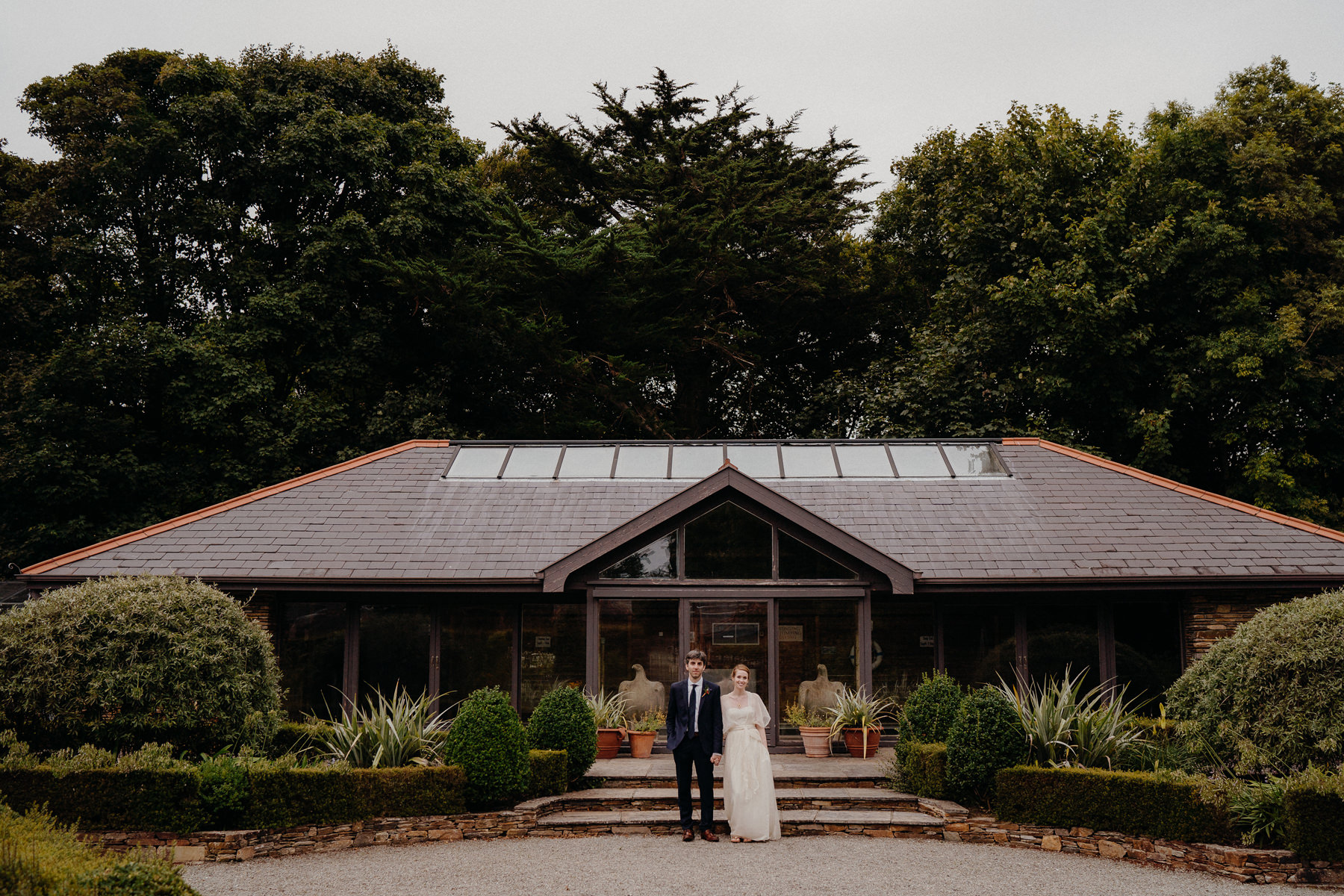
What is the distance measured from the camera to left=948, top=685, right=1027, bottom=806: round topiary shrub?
29.3ft

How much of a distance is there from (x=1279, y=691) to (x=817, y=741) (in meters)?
5.51

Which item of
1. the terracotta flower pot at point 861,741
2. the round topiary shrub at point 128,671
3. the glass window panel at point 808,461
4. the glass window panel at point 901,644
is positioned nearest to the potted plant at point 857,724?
the terracotta flower pot at point 861,741

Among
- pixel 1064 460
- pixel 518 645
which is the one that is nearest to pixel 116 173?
pixel 518 645

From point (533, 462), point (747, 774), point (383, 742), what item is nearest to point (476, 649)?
point (533, 462)

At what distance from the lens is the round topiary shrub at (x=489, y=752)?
902cm

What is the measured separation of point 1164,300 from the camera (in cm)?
2228

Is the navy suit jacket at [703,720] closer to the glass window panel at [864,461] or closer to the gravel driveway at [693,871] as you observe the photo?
the gravel driveway at [693,871]

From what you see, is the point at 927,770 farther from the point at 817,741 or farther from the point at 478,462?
the point at 478,462

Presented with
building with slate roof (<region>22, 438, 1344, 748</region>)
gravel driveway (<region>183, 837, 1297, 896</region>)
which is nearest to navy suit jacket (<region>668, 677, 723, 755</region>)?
gravel driveway (<region>183, 837, 1297, 896</region>)

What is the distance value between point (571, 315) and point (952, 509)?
12.3 metres

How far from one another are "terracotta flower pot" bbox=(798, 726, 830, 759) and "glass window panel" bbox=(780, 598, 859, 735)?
2.26 feet

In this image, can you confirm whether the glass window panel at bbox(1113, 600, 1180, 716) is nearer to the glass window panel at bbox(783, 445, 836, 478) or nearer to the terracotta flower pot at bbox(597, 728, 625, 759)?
the glass window panel at bbox(783, 445, 836, 478)

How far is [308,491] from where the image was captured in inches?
602

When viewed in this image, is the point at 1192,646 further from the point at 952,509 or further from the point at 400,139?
the point at 400,139
